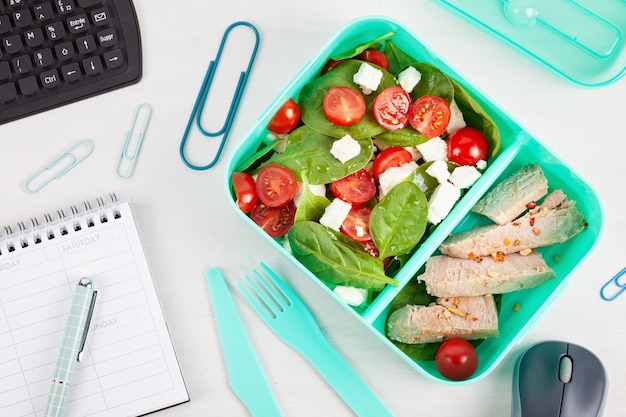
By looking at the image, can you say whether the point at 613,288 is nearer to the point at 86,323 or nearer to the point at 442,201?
the point at 442,201

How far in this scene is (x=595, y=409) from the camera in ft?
3.43

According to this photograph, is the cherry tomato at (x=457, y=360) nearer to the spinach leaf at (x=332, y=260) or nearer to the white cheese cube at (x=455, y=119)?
the spinach leaf at (x=332, y=260)

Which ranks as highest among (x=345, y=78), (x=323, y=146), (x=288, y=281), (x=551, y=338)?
(x=345, y=78)

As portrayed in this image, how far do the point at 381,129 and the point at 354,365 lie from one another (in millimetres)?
413

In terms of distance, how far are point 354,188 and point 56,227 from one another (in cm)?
52

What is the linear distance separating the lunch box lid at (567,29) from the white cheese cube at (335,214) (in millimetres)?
426

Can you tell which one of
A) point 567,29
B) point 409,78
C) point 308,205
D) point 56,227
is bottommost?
point 56,227

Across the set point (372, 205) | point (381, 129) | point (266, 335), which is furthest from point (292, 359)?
point (381, 129)

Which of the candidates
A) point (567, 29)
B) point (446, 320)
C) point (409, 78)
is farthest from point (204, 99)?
point (567, 29)

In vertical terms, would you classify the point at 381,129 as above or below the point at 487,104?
below

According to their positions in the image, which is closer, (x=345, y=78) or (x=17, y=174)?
(x=345, y=78)

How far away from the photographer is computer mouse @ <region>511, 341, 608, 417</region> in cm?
104

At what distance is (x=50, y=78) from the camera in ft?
3.52

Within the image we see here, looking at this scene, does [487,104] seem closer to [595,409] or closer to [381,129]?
[381,129]
